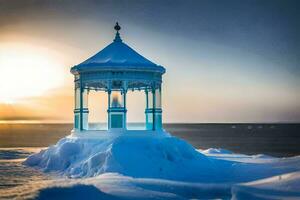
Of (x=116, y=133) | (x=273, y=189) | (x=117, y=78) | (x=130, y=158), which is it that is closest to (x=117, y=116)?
(x=116, y=133)

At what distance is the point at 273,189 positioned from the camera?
22500 millimetres

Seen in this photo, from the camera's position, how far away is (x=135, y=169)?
2783 centimetres

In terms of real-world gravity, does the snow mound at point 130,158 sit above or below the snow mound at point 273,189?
above

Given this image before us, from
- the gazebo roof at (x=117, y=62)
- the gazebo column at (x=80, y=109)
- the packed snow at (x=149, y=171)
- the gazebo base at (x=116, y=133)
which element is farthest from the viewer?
the gazebo column at (x=80, y=109)

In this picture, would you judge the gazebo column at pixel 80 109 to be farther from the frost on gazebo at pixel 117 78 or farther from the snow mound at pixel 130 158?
the snow mound at pixel 130 158

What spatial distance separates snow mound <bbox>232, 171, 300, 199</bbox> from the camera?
21375 mm

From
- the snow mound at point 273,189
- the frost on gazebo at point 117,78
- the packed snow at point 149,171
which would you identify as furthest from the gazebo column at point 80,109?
the snow mound at point 273,189

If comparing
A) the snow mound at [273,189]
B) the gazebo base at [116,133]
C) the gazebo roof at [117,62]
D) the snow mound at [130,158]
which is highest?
the gazebo roof at [117,62]

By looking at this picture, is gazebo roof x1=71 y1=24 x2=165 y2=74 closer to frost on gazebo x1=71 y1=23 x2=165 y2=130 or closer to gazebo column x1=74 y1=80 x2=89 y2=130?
frost on gazebo x1=71 y1=23 x2=165 y2=130

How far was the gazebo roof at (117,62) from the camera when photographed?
→ 3181 cm

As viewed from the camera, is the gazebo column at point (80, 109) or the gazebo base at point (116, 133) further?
the gazebo column at point (80, 109)

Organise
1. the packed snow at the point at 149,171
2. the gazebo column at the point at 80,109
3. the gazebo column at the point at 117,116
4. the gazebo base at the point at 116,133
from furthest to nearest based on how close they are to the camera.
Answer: the gazebo column at the point at 80,109 → the gazebo column at the point at 117,116 → the gazebo base at the point at 116,133 → the packed snow at the point at 149,171

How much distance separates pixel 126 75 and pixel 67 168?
6.77 m

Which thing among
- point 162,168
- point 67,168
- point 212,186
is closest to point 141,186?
point 212,186
